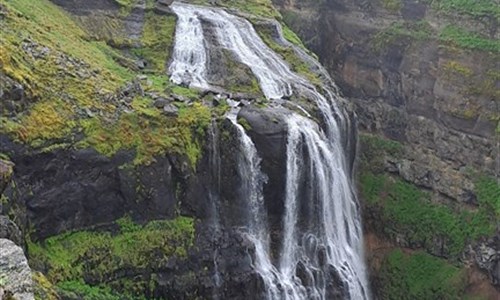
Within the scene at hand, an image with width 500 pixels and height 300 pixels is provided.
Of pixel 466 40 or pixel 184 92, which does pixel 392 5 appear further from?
pixel 184 92

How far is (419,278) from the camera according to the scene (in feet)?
107

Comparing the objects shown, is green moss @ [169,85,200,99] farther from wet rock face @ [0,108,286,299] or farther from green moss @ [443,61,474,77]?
green moss @ [443,61,474,77]

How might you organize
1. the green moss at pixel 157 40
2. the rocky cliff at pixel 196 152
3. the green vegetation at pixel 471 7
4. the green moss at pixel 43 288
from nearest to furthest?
the green moss at pixel 43 288, the rocky cliff at pixel 196 152, the green moss at pixel 157 40, the green vegetation at pixel 471 7

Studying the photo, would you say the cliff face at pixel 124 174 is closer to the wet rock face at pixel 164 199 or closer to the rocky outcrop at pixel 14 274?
the wet rock face at pixel 164 199

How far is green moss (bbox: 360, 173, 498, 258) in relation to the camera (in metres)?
33.1

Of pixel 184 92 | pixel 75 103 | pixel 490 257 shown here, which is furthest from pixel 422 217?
pixel 75 103

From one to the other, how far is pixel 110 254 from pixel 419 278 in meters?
18.6

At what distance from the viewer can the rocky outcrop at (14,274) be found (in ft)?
A: 36.7

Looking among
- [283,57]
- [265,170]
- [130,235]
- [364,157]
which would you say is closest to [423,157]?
[364,157]

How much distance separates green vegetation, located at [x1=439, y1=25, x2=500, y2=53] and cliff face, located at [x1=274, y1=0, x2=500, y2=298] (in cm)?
6

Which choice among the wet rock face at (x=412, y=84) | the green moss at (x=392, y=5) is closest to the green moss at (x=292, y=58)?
the wet rock face at (x=412, y=84)

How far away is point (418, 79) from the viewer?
37.9m

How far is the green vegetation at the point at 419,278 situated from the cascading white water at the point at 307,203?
18.4 feet

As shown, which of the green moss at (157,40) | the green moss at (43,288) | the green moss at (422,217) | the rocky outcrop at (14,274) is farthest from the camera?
the green moss at (422,217)
